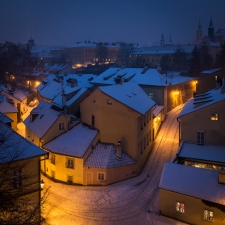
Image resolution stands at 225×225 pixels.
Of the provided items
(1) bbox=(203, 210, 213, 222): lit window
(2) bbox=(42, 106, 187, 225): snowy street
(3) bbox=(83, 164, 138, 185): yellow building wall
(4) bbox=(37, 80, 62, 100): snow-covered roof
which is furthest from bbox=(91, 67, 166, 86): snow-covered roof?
(1) bbox=(203, 210, 213, 222): lit window

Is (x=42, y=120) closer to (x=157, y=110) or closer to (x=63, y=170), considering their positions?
(x=63, y=170)

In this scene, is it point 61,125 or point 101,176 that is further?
point 61,125

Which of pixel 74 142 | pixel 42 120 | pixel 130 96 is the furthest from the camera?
pixel 130 96

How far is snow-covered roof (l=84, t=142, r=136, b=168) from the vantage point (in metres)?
26.4

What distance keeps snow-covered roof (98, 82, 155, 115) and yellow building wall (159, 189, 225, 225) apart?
9.76 meters

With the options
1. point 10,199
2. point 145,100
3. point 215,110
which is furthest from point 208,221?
point 145,100

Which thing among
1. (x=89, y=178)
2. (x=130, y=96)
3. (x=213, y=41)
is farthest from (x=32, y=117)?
(x=213, y=41)

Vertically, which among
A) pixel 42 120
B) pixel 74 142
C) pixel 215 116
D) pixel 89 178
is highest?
pixel 215 116

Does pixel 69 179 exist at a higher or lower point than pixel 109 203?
higher

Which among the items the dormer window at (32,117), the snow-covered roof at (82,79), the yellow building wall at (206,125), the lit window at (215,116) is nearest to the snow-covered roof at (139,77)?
the snow-covered roof at (82,79)

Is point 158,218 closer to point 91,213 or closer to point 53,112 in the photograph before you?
point 91,213

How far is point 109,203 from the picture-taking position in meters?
22.7

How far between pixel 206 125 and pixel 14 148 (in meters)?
16.2

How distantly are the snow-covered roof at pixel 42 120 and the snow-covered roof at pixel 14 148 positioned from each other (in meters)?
9.67
